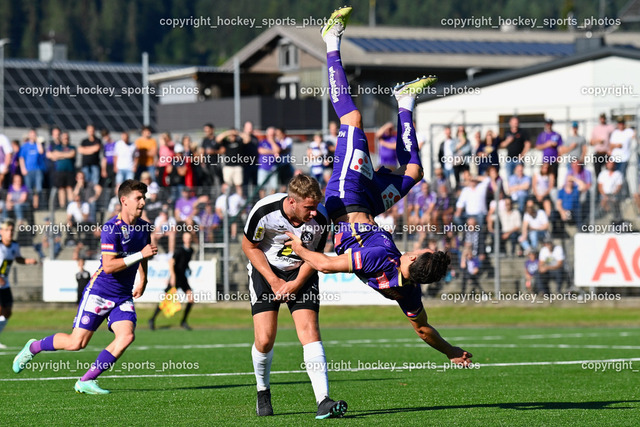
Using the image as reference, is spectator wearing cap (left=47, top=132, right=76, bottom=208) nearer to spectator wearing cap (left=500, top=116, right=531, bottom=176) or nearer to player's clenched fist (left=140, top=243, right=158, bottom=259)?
spectator wearing cap (left=500, top=116, right=531, bottom=176)

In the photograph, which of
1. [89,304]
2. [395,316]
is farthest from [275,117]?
[89,304]

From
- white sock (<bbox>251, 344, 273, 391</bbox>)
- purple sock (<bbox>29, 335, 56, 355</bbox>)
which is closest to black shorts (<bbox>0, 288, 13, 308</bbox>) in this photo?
purple sock (<bbox>29, 335, 56, 355</bbox>)

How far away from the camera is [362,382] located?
11.5m

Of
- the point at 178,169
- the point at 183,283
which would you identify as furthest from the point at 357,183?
the point at 178,169

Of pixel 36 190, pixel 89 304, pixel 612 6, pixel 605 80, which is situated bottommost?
pixel 89 304

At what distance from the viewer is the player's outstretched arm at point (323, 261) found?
825cm

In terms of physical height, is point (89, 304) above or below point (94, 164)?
below

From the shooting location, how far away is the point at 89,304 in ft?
35.1

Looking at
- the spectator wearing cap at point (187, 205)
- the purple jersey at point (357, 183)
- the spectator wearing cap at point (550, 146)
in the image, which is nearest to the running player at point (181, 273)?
the spectator wearing cap at point (187, 205)

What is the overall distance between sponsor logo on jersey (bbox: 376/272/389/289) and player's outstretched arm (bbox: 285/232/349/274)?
1.00 feet

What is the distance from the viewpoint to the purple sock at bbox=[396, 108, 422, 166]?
10859 mm

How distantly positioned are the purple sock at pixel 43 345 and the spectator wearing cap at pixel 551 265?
12.7 m

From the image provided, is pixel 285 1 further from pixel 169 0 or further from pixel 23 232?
pixel 23 232

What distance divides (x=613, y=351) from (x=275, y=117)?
35.2 metres
